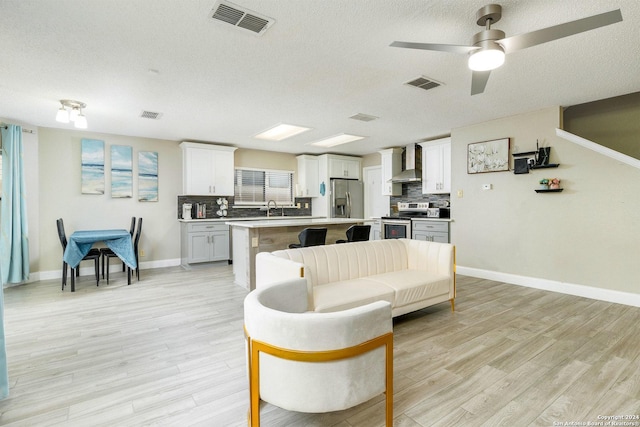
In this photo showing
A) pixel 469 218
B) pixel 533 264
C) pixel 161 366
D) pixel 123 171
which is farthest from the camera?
pixel 123 171

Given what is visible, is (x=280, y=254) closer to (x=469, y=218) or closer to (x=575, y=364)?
(x=575, y=364)

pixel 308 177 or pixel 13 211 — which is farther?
pixel 308 177

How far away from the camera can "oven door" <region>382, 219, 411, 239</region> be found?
6.27m

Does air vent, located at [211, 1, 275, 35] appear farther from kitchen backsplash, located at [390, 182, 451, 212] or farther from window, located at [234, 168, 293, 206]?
kitchen backsplash, located at [390, 182, 451, 212]

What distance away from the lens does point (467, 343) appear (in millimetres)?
2686

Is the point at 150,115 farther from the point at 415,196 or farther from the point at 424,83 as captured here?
the point at 415,196

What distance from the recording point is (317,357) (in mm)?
1359

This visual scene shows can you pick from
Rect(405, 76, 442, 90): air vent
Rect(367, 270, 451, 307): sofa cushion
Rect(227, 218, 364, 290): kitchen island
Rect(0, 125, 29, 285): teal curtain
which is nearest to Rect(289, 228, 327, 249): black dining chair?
Rect(227, 218, 364, 290): kitchen island

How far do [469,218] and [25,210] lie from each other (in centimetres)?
722

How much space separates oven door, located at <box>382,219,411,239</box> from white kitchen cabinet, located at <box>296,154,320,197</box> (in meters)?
2.12

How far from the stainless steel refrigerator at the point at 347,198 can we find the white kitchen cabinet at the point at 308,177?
19.3 inches

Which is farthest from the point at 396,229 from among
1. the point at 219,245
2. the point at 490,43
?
the point at 490,43

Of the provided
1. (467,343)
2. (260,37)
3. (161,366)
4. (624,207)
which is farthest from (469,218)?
(161,366)

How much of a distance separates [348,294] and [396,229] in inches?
159
